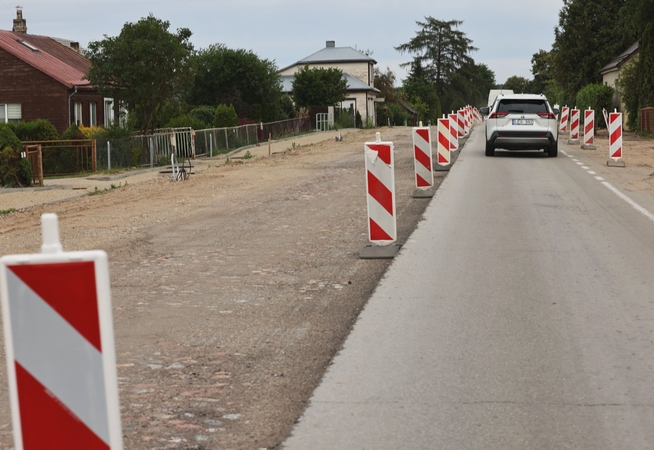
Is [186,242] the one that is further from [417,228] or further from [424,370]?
[424,370]

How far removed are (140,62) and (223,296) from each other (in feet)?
74.1

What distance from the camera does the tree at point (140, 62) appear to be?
29.5 m

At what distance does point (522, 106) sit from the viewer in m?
24.3

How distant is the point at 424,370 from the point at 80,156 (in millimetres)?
23351

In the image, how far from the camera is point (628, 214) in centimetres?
1343

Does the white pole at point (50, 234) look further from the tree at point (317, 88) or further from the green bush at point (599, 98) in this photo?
the tree at point (317, 88)

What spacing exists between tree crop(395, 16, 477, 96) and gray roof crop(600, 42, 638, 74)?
192 feet

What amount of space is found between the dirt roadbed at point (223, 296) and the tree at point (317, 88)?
46936 millimetres

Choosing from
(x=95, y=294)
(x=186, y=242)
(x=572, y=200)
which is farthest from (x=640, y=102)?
(x=95, y=294)

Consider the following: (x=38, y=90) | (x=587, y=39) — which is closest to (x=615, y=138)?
(x=38, y=90)

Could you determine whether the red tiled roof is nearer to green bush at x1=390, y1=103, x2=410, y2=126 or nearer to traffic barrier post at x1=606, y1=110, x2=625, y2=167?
traffic barrier post at x1=606, y1=110, x2=625, y2=167

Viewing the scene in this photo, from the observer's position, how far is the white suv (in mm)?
24172

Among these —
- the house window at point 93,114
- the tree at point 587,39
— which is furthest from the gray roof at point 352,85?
the house window at point 93,114

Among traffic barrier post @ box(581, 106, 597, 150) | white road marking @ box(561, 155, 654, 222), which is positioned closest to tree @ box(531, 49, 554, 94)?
traffic barrier post @ box(581, 106, 597, 150)
